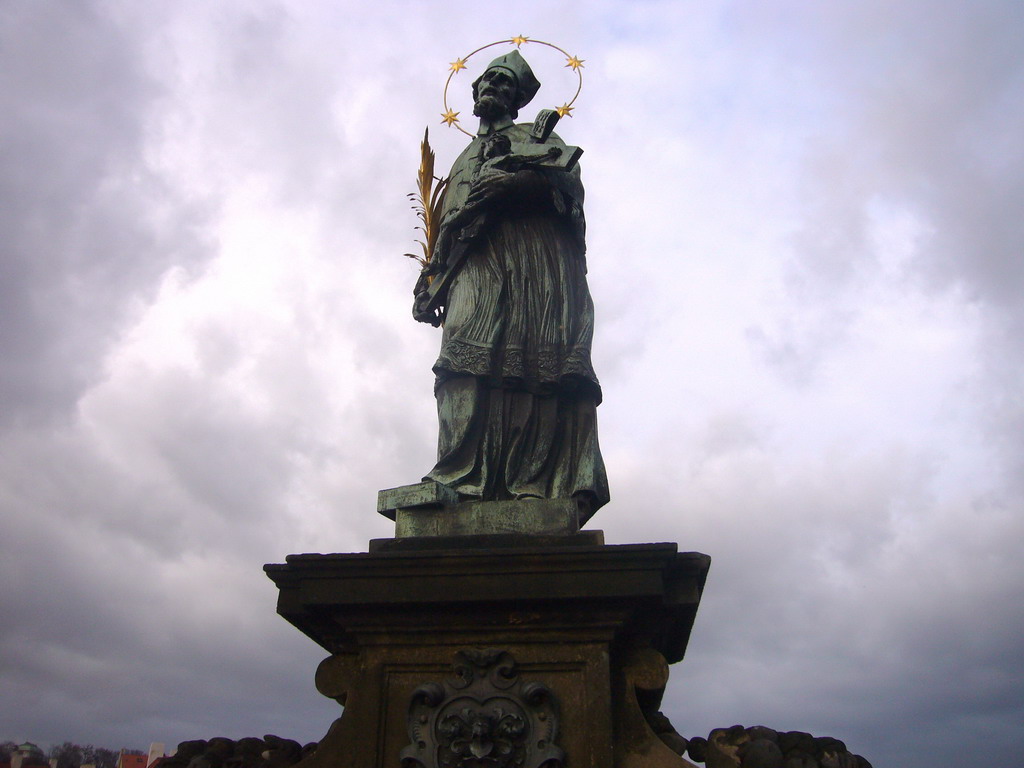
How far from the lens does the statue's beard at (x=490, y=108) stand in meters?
7.00

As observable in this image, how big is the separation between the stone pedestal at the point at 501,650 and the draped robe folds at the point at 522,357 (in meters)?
0.96

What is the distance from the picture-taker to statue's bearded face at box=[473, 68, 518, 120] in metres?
7.02

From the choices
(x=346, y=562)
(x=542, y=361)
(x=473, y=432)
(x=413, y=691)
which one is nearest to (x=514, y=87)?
(x=542, y=361)

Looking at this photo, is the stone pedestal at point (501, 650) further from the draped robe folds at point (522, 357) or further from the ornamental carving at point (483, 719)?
the draped robe folds at point (522, 357)

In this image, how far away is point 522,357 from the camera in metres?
6.08

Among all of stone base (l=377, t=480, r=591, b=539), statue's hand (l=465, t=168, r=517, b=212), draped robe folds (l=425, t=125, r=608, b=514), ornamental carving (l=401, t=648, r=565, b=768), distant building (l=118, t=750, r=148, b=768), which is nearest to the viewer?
ornamental carving (l=401, t=648, r=565, b=768)

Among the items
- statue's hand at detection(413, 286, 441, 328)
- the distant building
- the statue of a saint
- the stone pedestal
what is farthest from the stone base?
the distant building

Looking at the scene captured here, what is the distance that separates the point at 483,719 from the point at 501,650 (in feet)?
1.19

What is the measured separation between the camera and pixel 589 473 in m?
5.74

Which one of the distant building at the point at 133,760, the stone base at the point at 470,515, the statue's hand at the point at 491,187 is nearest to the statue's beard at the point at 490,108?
the statue's hand at the point at 491,187

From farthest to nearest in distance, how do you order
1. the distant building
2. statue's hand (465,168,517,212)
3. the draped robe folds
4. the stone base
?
the distant building < statue's hand (465,168,517,212) < the draped robe folds < the stone base

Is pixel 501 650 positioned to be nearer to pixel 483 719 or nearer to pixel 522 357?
pixel 483 719

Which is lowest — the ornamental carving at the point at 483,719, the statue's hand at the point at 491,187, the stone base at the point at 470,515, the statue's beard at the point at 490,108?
the ornamental carving at the point at 483,719

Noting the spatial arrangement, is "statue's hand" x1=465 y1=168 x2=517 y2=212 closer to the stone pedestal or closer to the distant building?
the stone pedestal
